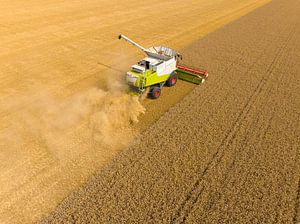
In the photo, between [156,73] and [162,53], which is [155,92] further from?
[162,53]

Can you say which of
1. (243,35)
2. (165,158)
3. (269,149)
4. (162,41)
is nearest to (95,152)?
(165,158)

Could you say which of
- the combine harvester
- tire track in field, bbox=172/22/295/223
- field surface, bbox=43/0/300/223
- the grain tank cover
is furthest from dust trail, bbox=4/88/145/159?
tire track in field, bbox=172/22/295/223

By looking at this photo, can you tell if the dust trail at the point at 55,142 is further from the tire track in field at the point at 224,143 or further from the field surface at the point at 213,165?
the tire track in field at the point at 224,143

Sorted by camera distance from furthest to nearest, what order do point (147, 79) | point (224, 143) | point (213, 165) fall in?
point (147, 79)
point (224, 143)
point (213, 165)

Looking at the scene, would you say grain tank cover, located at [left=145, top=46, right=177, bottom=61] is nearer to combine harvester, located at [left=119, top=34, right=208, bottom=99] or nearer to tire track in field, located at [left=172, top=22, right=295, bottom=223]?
combine harvester, located at [left=119, top=34, right=208, bottom=99]

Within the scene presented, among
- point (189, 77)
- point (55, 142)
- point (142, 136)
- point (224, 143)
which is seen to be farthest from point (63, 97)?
point (224, 143)

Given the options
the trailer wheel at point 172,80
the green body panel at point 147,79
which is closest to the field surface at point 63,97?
the trailer wheel at point 172,80

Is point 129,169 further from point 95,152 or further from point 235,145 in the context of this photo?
point 235,145
